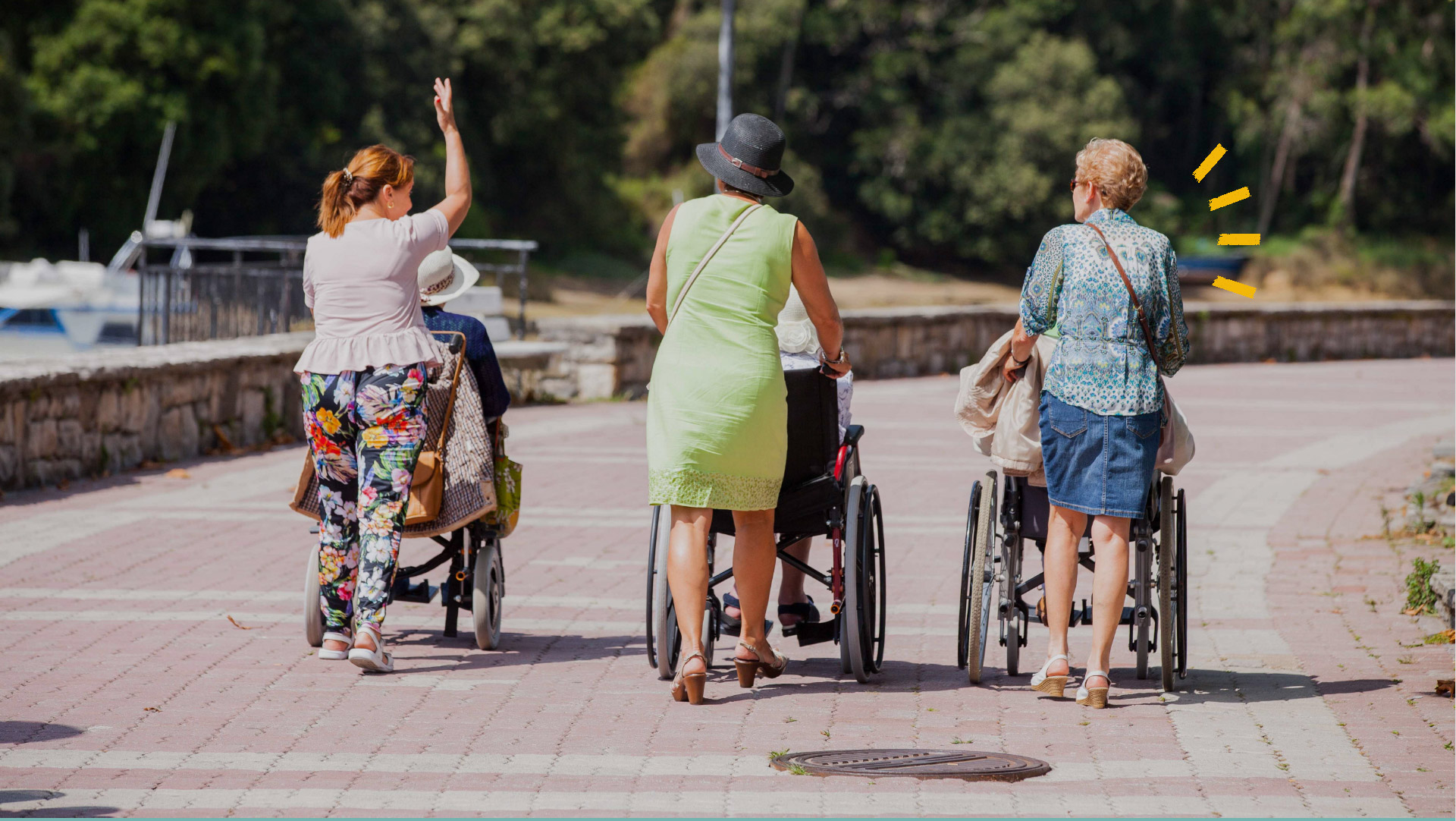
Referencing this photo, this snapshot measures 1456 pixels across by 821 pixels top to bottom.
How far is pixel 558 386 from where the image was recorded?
16.1 meters

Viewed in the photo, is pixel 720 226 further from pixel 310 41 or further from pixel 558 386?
pixel 310 41

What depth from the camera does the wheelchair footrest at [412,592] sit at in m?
6.45

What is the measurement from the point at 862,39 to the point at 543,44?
44.0 feet

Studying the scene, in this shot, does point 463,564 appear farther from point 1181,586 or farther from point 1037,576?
point 1181,586

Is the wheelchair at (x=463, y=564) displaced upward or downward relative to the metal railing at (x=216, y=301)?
downward

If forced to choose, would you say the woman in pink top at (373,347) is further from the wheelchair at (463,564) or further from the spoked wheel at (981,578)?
the spoked wheel at (981,578)

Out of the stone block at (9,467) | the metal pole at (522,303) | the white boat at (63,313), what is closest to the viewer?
the stone block at (9,467)

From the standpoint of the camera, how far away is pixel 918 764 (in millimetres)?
4699

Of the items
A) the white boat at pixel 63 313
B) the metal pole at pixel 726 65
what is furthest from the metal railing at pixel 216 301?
the metal pole at pixel 726 65

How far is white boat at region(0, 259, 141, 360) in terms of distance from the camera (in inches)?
910

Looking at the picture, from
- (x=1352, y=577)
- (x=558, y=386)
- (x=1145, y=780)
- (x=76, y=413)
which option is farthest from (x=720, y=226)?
(x=558, y=386)

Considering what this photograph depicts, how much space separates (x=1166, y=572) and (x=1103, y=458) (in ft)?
1.57

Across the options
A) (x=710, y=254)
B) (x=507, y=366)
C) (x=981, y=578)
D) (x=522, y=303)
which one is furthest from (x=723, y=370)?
(x=522, y=303)

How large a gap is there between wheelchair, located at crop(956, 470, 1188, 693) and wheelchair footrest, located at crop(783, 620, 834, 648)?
46 centimetres
